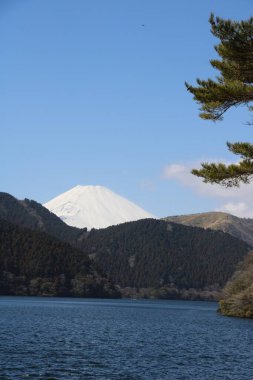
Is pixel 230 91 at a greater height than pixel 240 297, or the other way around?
pixel 230 91

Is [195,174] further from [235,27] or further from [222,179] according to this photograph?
[235,27]

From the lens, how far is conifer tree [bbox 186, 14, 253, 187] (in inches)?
1566

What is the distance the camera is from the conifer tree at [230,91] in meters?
39.8

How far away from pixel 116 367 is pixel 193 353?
50.4 ft

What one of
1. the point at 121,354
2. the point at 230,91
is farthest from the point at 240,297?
the point at 230,91

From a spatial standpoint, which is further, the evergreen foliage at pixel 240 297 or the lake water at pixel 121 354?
the evergreen foliage at pixel 240 297

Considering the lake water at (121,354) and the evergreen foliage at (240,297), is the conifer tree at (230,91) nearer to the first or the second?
the lake water at (121,354)

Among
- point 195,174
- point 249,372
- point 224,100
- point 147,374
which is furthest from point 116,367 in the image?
point 224,100

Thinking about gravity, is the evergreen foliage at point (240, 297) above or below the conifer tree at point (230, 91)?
below

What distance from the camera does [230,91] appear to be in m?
41.9

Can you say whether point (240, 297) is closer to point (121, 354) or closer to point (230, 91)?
point (121, 354)

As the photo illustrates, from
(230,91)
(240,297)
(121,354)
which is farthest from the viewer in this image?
(240,297)

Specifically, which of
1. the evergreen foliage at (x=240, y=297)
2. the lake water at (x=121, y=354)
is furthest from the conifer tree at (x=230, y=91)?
the evergreen foliage at (x=240, y=297)

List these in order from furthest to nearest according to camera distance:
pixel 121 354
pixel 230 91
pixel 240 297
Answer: pixel 240 297 → pixel 121 354 → pixel 230 91
